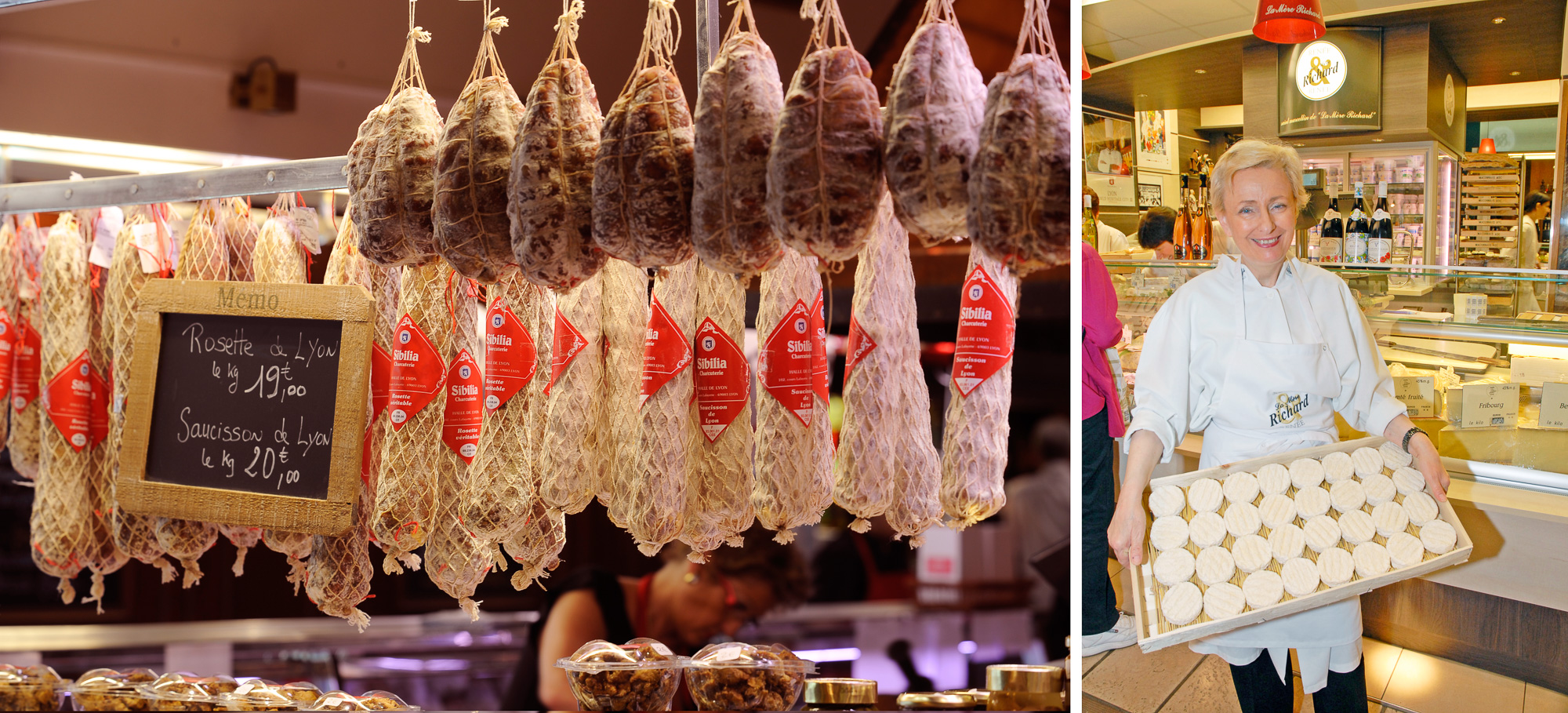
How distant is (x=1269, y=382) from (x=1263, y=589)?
36 cm

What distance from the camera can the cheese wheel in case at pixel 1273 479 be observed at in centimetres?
168

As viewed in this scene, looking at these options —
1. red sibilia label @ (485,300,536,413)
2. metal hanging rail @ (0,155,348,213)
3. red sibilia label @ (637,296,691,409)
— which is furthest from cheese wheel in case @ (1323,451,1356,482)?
metal hanging rail @ (0,155,348,213)

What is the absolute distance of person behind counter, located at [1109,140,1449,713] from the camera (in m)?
1.65

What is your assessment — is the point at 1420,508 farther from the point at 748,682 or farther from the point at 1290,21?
the point at 748,682

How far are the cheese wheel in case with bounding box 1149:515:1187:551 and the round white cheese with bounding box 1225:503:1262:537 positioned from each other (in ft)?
0.24

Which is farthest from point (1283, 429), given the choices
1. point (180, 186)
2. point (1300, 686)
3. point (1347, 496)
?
point (180, 186)

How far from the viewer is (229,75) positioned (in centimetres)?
337

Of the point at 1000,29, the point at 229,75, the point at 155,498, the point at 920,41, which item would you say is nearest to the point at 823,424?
the point at 920,41

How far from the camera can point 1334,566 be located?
5.36 feet

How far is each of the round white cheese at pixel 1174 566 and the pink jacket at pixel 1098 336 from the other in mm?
233

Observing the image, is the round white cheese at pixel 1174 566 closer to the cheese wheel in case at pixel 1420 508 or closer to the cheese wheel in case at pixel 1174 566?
the cheese wheel in case at pixel 1174 566

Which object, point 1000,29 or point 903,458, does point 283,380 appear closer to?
point 903,458

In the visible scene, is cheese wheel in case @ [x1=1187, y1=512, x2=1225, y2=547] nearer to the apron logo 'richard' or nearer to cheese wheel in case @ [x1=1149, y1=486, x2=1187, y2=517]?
cheese wheel in case @ [x1=1149, y1=486, x2=1187, y2=517]

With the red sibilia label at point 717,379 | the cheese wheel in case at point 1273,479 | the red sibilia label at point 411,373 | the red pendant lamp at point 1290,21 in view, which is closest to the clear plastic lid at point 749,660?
the red sibilia label at point 717,379
